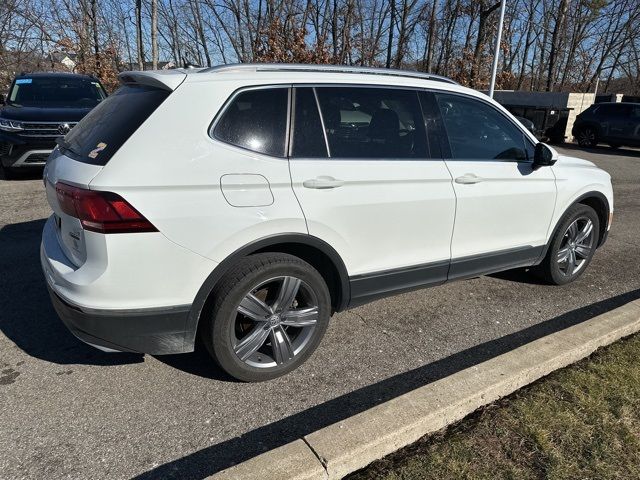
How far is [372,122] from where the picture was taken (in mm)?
3158

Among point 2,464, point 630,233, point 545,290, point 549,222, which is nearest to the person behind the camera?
point 2,464

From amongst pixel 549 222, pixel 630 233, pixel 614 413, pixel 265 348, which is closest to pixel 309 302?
pixel 265 348

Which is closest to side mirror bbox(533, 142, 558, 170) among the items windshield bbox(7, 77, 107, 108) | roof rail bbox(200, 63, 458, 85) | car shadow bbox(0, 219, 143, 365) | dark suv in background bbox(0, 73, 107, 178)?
roof rail bbox(200, 63, 458, 85)

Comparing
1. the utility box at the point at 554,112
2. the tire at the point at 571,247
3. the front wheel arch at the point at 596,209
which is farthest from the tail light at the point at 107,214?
the utility box at the point at 554,112

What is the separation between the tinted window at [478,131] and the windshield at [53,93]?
23.0 ft

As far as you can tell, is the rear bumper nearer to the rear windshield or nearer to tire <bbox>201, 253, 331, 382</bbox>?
tire <bbox>201, 253, 331, 382</bbox>

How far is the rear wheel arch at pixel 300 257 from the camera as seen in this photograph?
101 inches

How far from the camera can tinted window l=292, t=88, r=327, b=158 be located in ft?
9.22

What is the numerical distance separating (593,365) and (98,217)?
10.1 feet

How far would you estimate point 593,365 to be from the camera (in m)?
3.07

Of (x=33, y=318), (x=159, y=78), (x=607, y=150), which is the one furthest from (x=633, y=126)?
(x=33, y=318)

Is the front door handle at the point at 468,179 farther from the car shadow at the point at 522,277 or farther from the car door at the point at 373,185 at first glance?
the car shadow at the point at 522,277

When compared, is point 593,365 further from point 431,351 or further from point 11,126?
point 11,126

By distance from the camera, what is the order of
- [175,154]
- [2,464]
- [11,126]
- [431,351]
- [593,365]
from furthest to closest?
[11,126] → [431,351] → [593,365] → [175,154] → [2,464]
